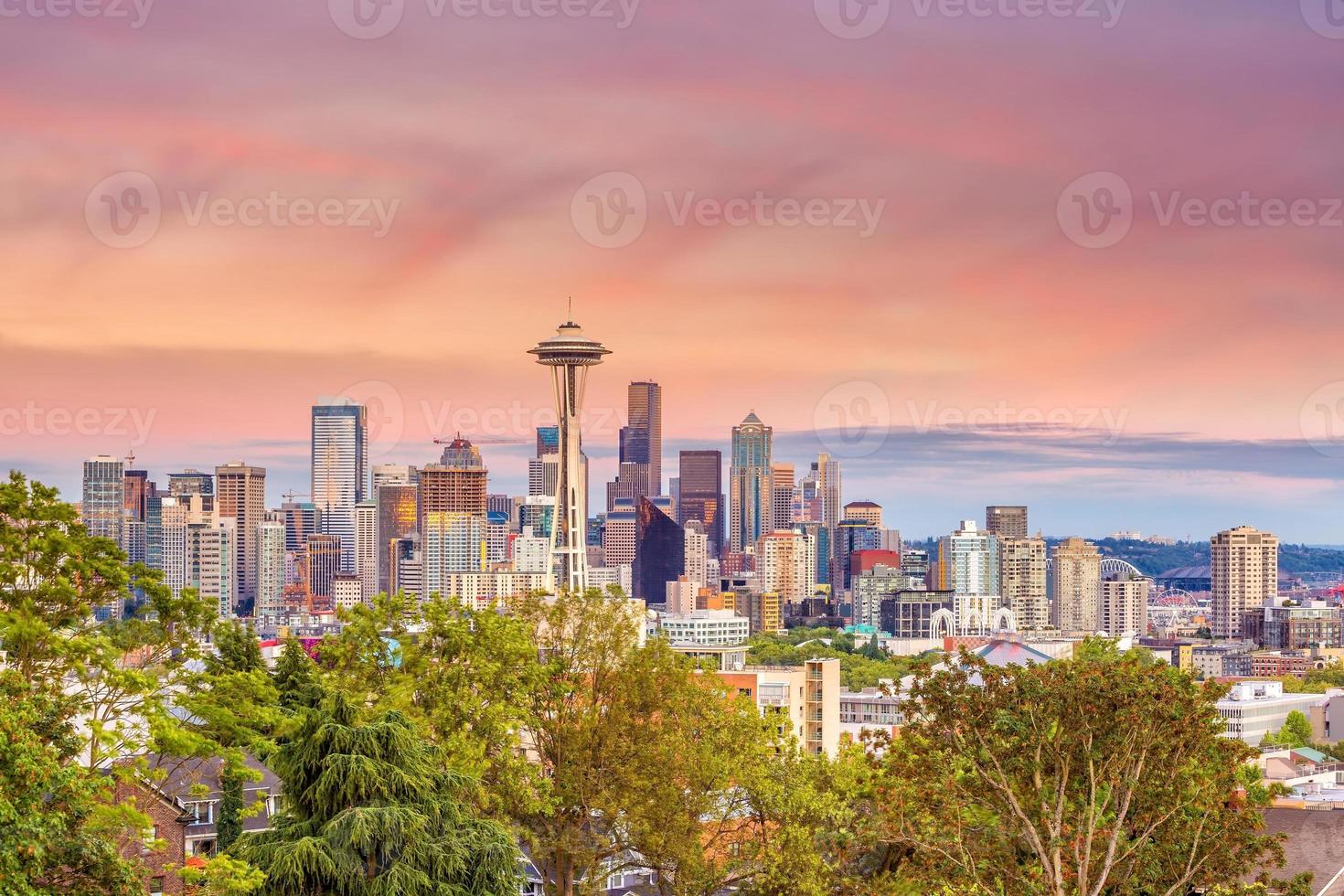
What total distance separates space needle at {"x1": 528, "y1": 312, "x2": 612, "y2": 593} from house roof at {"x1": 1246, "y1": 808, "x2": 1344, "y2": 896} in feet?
416

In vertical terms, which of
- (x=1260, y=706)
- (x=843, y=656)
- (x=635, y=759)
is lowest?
(x=1260, y=706)

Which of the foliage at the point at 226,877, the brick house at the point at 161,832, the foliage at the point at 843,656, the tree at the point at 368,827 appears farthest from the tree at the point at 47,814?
the foliage at the point at 843,656

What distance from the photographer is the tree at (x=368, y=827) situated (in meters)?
23.3

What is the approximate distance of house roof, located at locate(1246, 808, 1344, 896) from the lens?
29.5m

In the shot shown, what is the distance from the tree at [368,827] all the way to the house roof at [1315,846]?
12.8 metres

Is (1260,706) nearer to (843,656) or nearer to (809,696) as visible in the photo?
(843,656)

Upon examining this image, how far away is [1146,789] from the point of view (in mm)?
22266

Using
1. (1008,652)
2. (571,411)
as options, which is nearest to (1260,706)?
(1008,652)

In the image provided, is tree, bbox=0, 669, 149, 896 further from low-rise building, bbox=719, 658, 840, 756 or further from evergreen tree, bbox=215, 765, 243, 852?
low-rise building, bbox=719, 658, 840, 756

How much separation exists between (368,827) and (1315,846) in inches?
613

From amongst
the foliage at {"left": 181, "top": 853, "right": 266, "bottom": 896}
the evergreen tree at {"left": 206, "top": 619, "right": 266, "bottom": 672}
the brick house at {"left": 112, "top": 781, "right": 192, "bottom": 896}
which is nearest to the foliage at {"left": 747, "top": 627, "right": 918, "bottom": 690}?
the evergreen tree at {"left": 206, "top": 619, "right": 266, "bottom": 672}

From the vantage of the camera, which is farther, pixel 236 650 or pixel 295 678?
pixel 236 650

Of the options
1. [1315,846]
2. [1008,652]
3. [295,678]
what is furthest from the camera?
[1008,652]

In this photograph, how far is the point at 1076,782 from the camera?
73.5 ft
